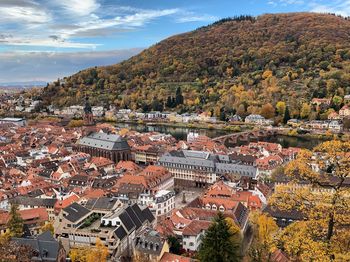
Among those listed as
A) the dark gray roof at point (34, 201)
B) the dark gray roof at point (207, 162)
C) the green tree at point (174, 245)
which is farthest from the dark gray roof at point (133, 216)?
the dark gray roof at point (207, 162)

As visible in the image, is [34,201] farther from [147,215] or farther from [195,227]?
[195,227]

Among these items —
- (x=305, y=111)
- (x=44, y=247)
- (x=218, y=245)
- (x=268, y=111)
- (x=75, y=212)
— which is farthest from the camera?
(x=268, y=111)

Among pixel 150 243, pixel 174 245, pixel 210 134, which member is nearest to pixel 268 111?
pixel 210 134

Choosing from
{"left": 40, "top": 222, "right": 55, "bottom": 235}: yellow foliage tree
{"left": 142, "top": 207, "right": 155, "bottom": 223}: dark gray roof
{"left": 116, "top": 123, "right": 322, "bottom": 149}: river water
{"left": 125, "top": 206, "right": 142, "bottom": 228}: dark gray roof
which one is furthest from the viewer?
{"left": 116, "top": 123, "right": 322, "bottom": 149}: river water

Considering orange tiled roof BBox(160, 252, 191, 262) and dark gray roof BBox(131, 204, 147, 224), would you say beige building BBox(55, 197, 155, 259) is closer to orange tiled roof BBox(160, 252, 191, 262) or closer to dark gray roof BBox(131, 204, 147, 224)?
dark gray roof BBox(131, 204, 147, 224)

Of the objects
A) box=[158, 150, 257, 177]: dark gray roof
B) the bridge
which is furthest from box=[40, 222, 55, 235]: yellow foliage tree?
the bridge

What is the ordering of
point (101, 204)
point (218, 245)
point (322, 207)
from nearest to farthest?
point (322, 207) → point (218, 245) → point (101, 204)

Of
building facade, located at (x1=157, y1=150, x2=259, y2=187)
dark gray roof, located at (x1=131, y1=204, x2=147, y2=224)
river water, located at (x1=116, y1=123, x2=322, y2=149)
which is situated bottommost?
river water, located at (x1=116, y1=123, x2=322, y2=149)
